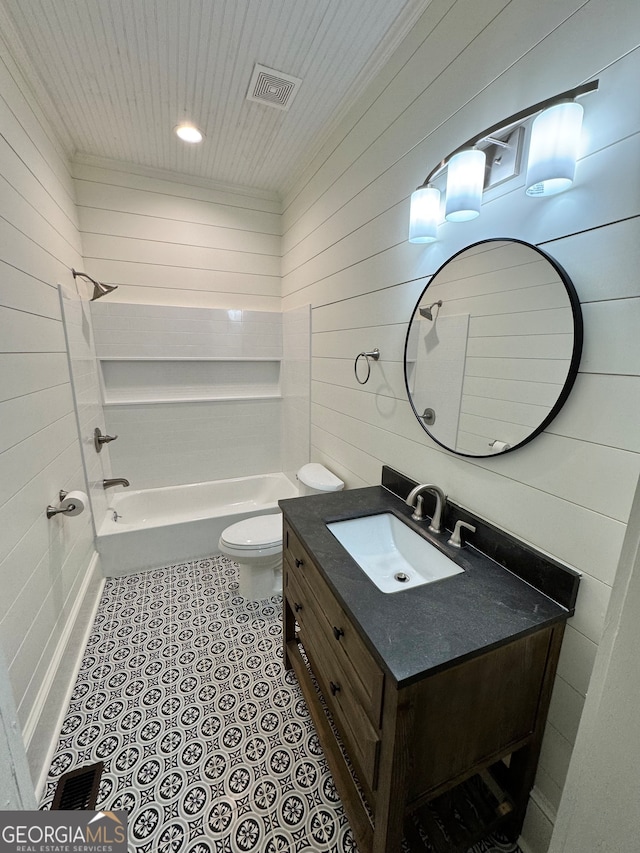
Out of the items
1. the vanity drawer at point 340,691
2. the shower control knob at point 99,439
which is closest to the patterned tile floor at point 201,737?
the vanity drawer at point 340,691

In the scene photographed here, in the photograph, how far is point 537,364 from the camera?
971mm

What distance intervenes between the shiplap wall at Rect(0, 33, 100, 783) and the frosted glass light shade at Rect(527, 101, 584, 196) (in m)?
1.79

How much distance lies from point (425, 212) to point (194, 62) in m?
1.35

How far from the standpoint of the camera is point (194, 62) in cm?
154

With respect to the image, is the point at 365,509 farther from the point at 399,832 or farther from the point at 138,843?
the point at 138,843

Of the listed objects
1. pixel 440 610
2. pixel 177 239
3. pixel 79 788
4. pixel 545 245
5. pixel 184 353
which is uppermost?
pixel 177 239

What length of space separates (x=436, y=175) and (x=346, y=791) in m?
2.13

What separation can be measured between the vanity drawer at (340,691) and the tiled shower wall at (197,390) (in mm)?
1479

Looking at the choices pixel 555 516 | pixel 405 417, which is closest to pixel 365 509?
pixel 405 417

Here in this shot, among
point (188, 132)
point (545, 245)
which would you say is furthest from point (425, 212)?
point (188, 132)

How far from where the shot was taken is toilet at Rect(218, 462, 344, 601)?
1.99 meters

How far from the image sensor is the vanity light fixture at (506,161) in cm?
79

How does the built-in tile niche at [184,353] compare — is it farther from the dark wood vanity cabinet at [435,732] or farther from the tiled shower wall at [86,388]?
the dark wood vanity cabinet at [435,732]

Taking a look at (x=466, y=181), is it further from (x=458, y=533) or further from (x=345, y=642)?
(x=345, y=642)
